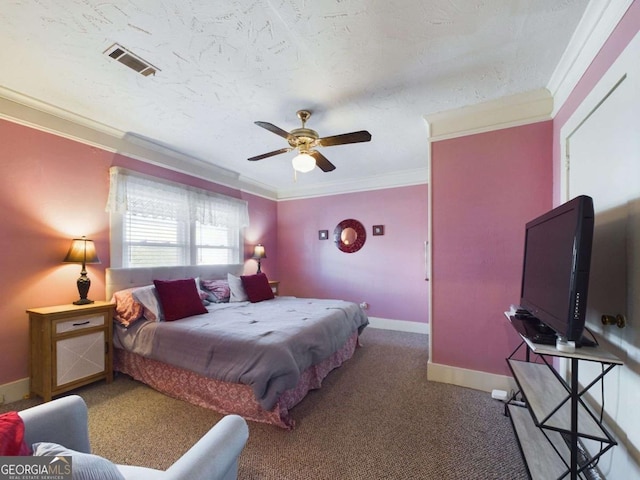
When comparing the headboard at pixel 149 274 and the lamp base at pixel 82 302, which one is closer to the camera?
the lamp base at pixel 82 302

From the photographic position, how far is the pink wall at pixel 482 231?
2.45 meters

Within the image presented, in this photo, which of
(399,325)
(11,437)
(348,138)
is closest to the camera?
(11,437)

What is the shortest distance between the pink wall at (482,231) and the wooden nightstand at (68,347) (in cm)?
319

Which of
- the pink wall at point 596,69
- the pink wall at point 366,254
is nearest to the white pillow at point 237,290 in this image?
the pink wall at point 366,254

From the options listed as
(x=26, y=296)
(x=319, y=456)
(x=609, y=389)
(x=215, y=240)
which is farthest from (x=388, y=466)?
(x=215, y=240)

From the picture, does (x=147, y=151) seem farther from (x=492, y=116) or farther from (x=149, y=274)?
(x=492, y=116)

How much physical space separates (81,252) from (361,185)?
3.96 metres

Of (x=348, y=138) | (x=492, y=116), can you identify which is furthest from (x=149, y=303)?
(x=492, y=116)

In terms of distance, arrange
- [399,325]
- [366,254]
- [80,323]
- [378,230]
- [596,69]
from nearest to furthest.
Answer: [596,69] < [80,323] < [399,325] < [378,230] < [366,254]

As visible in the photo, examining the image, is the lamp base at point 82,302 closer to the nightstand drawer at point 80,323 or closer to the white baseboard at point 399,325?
the nightstand drawer at point 80,323

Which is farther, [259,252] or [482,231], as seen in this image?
[259,252]

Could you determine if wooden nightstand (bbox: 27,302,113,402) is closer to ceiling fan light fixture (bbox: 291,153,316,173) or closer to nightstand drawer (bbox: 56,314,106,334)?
nightstand drawer (bbox: 56,314,106,334)

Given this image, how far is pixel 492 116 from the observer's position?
2578mm

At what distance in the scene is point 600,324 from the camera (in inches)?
59.4
